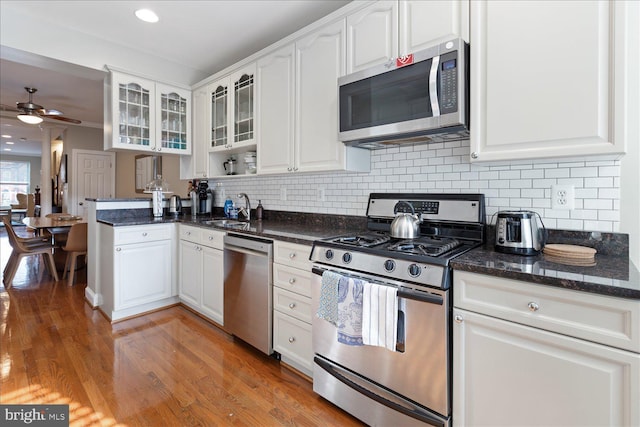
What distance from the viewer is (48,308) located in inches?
123

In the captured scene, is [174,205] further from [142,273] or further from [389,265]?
[389,265]

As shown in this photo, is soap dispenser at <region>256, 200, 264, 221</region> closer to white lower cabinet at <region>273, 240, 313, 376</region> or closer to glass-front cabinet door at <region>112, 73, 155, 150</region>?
white lower cabinet at <region>273, 240, 313, 376</region>

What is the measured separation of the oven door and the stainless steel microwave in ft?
2.81

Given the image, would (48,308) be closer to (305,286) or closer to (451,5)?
(305,286)

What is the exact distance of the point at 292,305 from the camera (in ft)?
6.65

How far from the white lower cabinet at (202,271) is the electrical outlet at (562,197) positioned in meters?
2.20

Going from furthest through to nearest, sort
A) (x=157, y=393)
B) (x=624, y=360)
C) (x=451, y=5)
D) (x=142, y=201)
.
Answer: (x=142, y=201) < (x=157, y=393) < (x=451, y=5) < (x=624, y=360)

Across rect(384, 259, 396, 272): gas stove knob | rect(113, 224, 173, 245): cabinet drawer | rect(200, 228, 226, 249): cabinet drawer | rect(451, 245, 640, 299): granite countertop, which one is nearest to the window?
rect(113, 224, 173, 245): cabinet drawer

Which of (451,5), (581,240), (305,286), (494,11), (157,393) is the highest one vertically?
(451,5)

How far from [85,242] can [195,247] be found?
6.95 ft

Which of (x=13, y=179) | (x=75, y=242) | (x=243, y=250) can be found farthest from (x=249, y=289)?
(x=13, y=179)

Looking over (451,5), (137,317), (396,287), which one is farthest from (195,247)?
(451,5)

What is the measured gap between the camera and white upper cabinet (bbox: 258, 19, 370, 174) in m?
2.17

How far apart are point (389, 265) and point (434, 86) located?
36.9 inches
